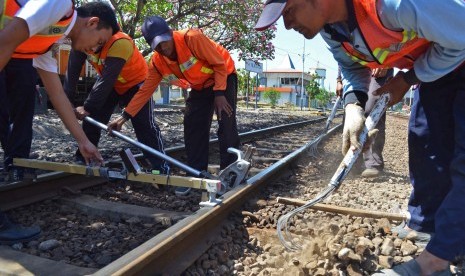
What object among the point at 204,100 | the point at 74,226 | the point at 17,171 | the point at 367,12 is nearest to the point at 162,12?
the point at 204,100

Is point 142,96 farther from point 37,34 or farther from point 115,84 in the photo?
point 37,34

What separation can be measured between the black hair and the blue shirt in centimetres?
219

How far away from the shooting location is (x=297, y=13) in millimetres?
2104

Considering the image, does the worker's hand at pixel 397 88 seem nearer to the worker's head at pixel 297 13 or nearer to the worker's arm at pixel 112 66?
the worker's head at pixel 297 13

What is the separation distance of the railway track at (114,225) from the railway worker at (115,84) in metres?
0.68

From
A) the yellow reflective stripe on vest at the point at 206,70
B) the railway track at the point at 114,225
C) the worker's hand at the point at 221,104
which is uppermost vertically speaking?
the yellow reflective stripe on vest at the point at 206,70

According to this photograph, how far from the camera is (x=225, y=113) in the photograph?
4406 millimetres

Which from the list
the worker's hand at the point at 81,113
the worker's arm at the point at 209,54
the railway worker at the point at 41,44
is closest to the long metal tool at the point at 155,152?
the worker's hand at the point at 81,113

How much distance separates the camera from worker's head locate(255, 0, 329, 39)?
2.06 metres

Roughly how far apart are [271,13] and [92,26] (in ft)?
5.96

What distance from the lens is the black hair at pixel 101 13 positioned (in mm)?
3598

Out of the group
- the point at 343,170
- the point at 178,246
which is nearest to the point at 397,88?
the point at 343,170

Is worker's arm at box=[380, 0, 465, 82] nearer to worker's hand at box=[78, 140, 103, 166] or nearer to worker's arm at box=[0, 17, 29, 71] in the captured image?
worker's arm at box=[0, 17, 29, 71]

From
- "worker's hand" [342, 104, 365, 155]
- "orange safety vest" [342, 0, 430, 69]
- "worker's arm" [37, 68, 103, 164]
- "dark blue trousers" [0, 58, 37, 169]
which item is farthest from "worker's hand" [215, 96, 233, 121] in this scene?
"orange safety vest" [342, 0, 430, 69]
